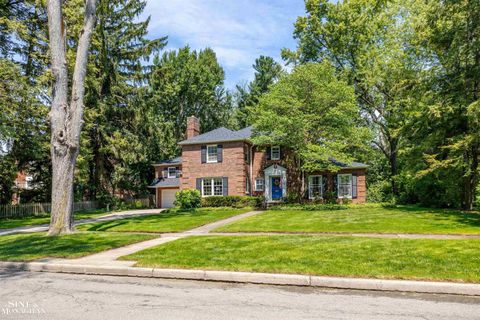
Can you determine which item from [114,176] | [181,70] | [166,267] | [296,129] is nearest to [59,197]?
[166,267]

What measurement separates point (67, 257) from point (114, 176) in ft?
85.1

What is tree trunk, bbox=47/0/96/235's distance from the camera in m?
13.2

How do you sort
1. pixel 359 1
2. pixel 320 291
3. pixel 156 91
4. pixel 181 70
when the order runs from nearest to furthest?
pixel 320 291, pixel 359 1, pixel 156 91, pixel 181 70

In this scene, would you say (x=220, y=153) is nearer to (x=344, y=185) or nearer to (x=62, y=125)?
(x=344, y=185)

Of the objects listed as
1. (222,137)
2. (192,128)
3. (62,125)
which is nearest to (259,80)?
(192,128)

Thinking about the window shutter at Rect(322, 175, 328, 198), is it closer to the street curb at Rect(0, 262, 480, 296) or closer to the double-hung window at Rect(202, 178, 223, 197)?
the double-hung window at Rect(202, 178, 223, 197)

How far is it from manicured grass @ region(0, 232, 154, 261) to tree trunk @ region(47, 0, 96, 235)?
0.97m

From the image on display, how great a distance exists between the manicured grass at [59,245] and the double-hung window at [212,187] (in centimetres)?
1627

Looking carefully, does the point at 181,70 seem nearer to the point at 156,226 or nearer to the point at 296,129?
the point at 296,129

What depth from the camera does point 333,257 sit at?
8094 mm

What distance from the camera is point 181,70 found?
4772 centimetres

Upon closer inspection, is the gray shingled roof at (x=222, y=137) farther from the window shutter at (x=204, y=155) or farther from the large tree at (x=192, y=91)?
the large tree at (x=192, y=91)

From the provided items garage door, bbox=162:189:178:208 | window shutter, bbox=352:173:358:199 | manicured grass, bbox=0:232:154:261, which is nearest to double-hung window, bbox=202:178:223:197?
garage door, bbox=162:189:178:208

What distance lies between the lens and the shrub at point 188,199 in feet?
91.0
